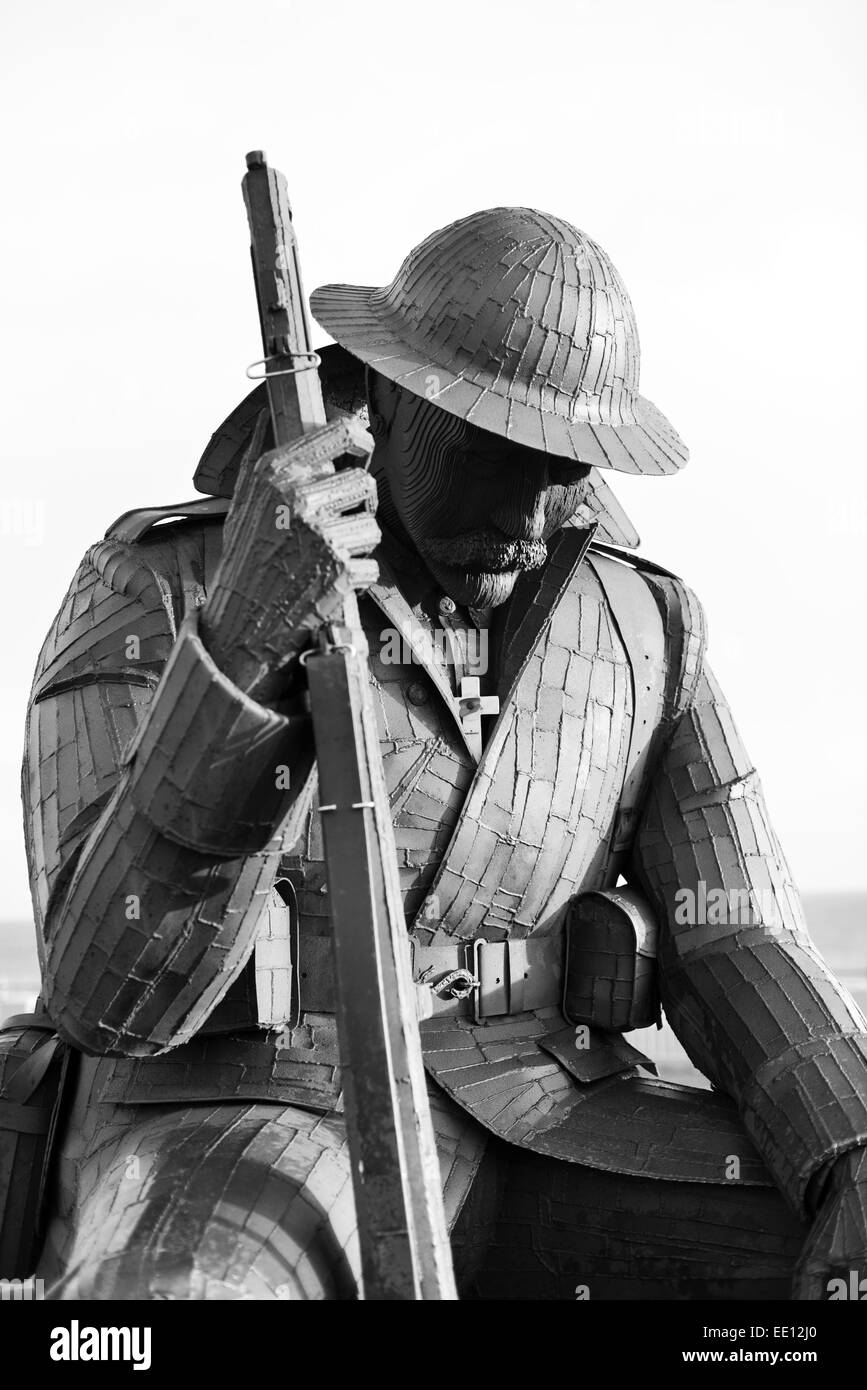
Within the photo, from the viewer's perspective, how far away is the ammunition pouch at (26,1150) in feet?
22.5

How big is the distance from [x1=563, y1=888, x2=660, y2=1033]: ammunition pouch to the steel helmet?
146cm

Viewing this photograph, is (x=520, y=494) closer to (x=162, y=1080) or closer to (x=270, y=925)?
(x=270, y=925)

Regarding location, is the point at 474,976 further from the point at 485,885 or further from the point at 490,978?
the point at 485,885

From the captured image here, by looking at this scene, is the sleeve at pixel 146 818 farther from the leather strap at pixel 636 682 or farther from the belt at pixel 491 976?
the leather strap at pixel 636 682

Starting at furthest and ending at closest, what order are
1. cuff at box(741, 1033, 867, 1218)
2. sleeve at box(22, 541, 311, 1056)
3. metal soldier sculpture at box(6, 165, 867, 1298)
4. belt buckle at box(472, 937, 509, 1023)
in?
belt buckle at box(472, 937, 509, 1023) < cuff at box(741, 1033, 867, 1218) < metal soldier sculpture at box(6, 165, 867, 1298) < sleeve at box(22, 541, 311, 1056)

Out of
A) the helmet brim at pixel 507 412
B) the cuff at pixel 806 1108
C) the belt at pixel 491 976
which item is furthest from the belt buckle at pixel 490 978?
the helmet brim at pixel 507 412

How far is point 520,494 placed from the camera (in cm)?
671

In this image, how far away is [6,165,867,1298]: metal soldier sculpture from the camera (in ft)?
19.6

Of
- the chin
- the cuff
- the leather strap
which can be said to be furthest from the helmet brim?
the cuff

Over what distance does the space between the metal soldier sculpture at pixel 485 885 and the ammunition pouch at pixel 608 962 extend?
1 centimetres

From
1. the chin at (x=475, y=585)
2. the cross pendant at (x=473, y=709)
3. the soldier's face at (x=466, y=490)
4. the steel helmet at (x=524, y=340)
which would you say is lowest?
the cross pendant at (x=473, y=709)

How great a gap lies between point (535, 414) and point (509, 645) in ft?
2.89

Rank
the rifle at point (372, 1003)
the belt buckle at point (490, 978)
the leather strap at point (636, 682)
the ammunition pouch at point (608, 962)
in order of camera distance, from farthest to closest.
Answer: the leather strap at point (636, 682)
the ammunition pouch at point (608, 962)
the belt buckle at point (490, 978)
the rifle at point (372, 1003)

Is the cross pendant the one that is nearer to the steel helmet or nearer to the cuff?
the steel helmet
